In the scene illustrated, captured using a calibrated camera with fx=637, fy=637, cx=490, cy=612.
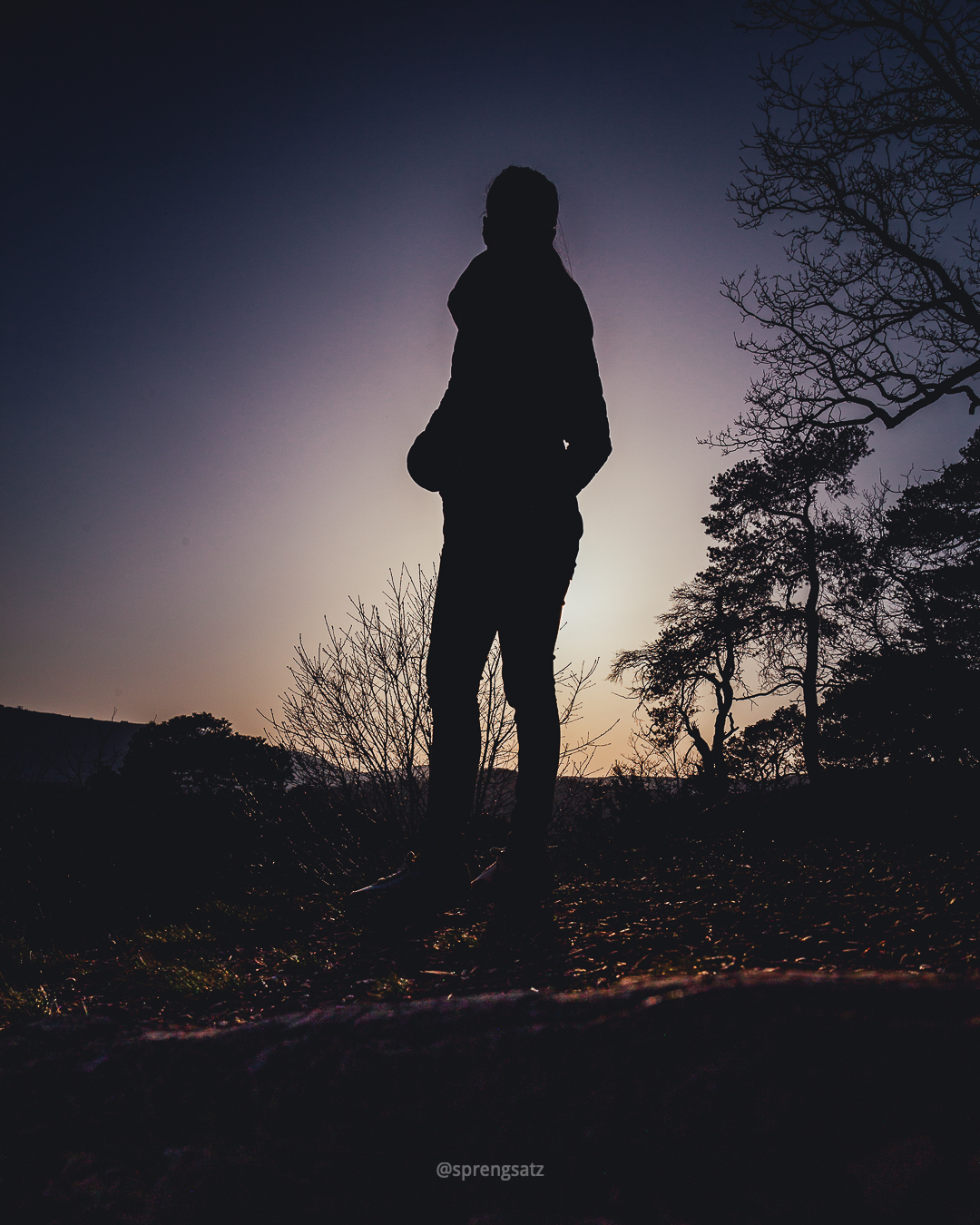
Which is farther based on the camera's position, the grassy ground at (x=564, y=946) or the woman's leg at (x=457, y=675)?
the woman's leg at (x=457, y=675)

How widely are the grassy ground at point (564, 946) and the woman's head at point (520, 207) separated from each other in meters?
2.21

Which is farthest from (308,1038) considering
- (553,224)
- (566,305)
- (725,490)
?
(725,490)

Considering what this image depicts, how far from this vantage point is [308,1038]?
957 millimetres

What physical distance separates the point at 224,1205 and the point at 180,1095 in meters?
0.24

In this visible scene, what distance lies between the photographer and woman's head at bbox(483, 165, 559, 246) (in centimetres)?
227

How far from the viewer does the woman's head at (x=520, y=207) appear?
227cm

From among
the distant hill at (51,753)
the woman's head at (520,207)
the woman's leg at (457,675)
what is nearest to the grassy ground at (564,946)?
the woman's leg at (457,675)

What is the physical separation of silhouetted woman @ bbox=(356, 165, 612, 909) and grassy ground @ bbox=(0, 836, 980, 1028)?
0.98ft

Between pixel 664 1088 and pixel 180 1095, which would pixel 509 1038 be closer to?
pixel 664 1088

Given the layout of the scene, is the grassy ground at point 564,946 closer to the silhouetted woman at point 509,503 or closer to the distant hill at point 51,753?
the silhouetted woman at point 509,503

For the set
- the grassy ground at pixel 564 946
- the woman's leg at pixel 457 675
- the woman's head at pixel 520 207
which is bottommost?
the grassy ground at pixel 564 946

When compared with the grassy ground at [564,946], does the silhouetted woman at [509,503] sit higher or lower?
higher

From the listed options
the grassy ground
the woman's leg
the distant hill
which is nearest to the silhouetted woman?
the woman's leg

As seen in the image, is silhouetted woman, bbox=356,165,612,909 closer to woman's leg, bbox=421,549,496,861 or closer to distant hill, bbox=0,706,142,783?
woman's leg, bbox=421,549,496,861
